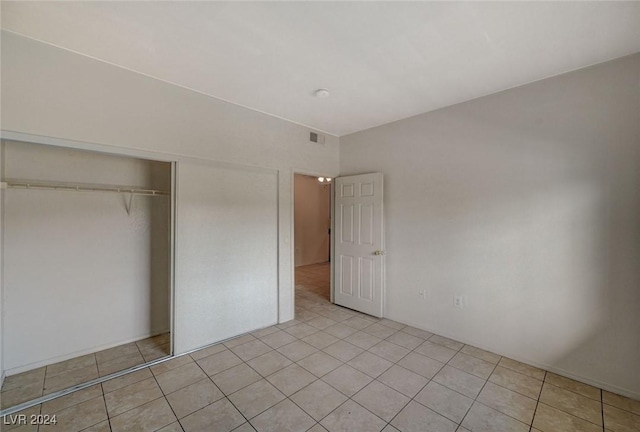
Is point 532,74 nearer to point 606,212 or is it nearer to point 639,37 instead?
point 639,37

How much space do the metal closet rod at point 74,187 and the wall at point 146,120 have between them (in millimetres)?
662

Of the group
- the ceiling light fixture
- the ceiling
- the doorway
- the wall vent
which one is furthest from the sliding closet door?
the doorway

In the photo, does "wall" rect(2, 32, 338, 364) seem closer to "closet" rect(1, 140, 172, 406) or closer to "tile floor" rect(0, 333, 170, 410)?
"tile floor" rect(0, 333, 170, 410)

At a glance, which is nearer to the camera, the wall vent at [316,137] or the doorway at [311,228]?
the wall vent at [316,137]

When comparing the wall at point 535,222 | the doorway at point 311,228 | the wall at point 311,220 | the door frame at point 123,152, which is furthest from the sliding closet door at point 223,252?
the wall at point 311,220

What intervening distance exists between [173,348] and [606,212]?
4.22 meters

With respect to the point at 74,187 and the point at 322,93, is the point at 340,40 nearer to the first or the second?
the point at 322,93

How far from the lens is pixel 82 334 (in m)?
2.68

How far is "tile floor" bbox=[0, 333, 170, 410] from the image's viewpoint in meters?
2.09

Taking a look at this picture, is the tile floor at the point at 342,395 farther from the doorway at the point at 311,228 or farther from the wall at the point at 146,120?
the doorway at the point at 311,228

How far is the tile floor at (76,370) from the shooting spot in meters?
2.09

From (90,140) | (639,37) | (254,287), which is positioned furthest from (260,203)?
(639,37)

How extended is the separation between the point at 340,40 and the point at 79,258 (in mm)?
3247

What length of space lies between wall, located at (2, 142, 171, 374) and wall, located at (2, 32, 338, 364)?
70 cm
